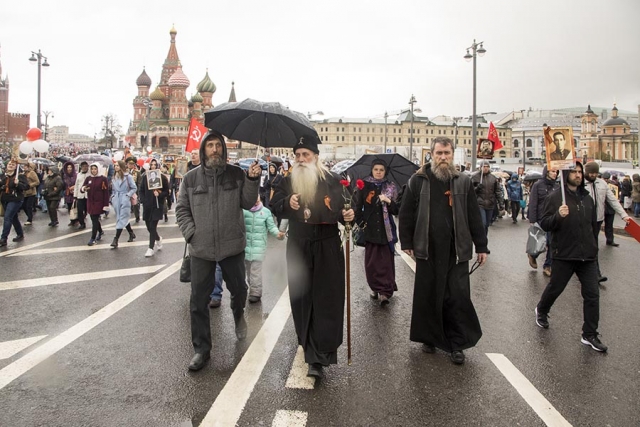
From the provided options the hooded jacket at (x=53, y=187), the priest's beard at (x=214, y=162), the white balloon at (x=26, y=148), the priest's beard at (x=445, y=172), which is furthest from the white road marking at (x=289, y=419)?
the white balloon at (x=26, y=148)

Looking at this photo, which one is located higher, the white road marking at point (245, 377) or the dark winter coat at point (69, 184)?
the dark winter coat at point (69, 184)

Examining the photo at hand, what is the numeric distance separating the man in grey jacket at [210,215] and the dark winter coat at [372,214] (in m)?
2.30

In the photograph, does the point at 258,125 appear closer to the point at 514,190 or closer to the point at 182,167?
the point at 182,167

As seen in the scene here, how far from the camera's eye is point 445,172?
14.6 feet

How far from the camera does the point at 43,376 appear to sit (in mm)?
3838

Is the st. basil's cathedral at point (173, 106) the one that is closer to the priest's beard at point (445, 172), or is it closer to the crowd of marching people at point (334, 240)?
the crowd of marching people at point (334, 240)

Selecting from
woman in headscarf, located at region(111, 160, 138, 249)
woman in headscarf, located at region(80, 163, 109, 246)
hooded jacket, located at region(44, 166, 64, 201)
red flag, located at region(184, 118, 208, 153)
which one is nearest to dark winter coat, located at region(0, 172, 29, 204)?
woman in headscarf, located at region(80, 163, 109, 246)

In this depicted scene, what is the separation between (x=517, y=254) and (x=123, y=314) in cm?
810

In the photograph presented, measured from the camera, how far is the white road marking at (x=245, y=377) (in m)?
3.20

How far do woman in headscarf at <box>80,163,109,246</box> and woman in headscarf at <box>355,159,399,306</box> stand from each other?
6.89 m

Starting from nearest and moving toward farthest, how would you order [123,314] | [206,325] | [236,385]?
[236,385], [206,325], [123,314]

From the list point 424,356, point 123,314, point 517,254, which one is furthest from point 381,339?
point 517,254

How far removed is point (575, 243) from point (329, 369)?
298cm

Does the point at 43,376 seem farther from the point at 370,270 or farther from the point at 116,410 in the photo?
the point at 370,270
